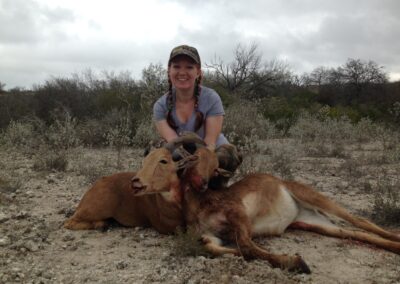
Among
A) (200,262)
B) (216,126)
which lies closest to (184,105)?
(216,126)

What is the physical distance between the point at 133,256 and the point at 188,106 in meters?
2.18

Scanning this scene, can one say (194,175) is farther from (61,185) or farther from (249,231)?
(61,185)

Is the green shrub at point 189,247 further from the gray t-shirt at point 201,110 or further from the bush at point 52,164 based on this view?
the bush at point 52,164

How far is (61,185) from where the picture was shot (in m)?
7.54

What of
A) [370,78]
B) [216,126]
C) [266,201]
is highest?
[370,78]

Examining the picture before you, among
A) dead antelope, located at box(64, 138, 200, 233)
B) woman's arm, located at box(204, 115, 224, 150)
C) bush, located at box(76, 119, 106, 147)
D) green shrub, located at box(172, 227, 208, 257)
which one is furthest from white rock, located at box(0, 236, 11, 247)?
bush, located at box(76, 119, 106, 147)

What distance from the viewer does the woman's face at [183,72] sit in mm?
5512

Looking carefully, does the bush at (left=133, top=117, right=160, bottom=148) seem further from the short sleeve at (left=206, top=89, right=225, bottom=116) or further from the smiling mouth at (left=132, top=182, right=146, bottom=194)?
the smiling mouth at (left=132, top=182, right=146, bottom=194)

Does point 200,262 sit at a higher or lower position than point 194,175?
lower

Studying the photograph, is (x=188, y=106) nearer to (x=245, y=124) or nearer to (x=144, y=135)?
(x=144, y=135)

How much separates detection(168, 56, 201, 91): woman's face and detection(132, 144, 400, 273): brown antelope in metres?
1.21

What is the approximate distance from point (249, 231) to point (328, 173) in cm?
443

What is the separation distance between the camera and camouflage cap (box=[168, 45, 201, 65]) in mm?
5422

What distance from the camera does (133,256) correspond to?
4371 mm
